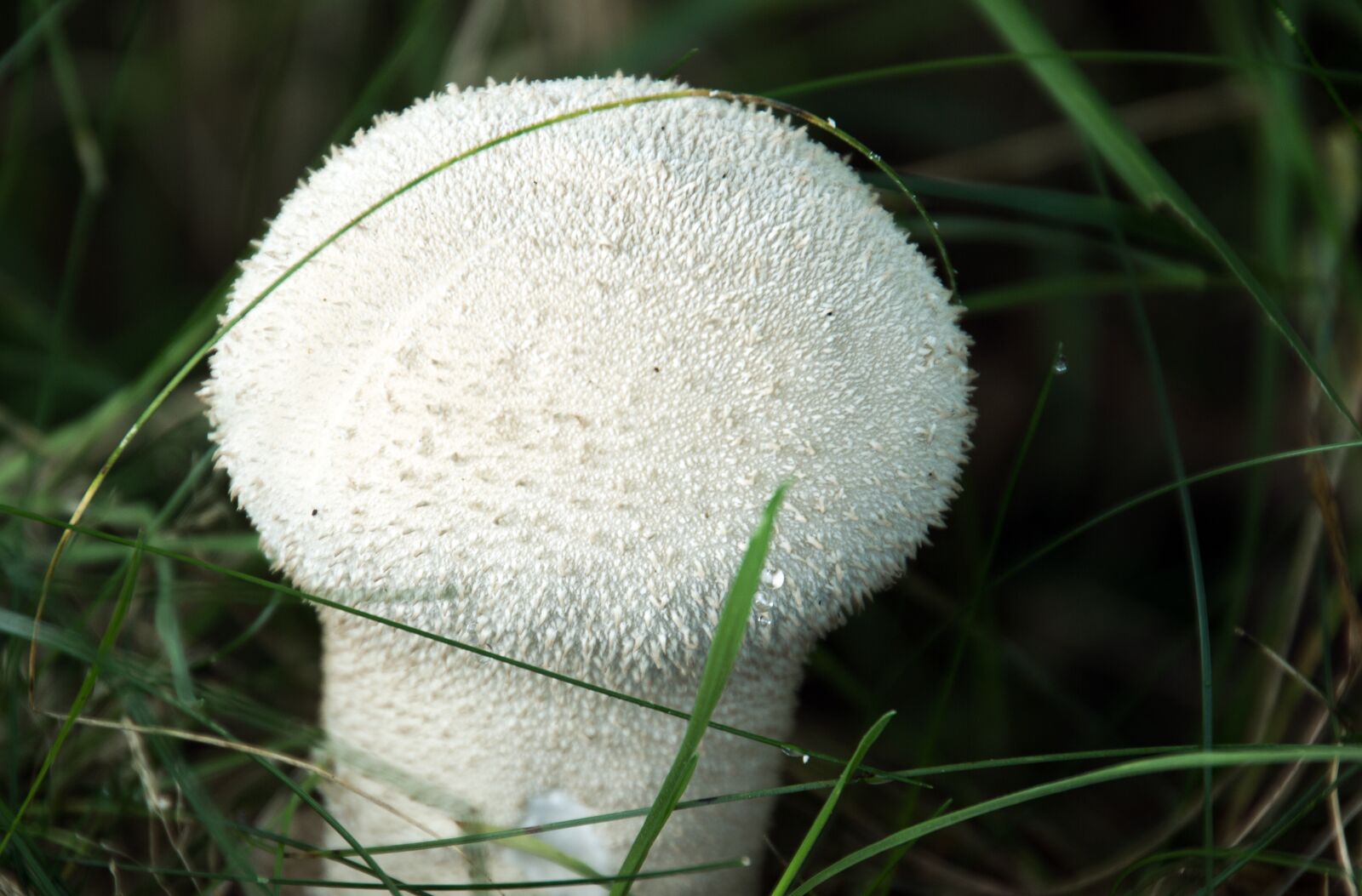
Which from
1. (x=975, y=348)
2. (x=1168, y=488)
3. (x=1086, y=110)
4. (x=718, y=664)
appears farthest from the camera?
(x=975, y=348)

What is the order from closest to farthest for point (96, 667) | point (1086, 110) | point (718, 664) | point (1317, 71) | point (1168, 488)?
1. point (718, 664)
2. point (96, 667)
3. point (1168, 488)
4. point (1317, 71)
5. point (1086, 110)

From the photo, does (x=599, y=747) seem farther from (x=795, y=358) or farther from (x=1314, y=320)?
(x=1314, y=320)

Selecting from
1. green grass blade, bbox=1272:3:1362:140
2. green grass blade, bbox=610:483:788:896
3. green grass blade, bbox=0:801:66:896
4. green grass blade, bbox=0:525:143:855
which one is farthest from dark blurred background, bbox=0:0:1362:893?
green grass blade, bbox=610:483:788:896

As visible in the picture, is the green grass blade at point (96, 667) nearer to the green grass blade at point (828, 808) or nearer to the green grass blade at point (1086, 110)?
the green grass blade at point (828, 808)

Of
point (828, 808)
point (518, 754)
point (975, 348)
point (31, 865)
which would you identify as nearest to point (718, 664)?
point (828, 808)

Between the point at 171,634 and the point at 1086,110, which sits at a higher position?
the point at 1086,110

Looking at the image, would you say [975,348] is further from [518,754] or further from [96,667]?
[96,667]

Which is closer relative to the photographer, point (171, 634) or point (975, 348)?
point (171, 634)

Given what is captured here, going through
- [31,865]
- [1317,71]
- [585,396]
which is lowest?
[31,865]
